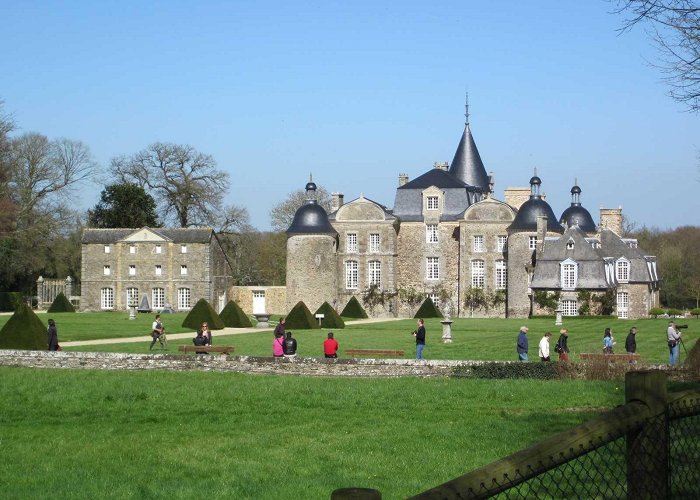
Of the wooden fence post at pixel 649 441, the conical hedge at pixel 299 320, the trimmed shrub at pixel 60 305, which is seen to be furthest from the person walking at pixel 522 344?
the trimmed shrub at pixel 60 305

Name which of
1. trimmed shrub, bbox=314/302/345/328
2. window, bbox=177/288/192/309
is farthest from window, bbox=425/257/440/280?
trimmed shrub, bbox=314/302/345/328

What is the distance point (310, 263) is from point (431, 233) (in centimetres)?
668

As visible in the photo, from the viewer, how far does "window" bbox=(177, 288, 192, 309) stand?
174ft

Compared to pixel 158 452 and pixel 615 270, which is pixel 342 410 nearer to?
pixel 158 452

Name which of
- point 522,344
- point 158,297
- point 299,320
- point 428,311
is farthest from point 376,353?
point 158,297

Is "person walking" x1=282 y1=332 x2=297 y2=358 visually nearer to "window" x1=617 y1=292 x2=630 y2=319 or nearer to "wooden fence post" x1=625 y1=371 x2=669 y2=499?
"wooden fence post" x1=625 y1=371 x2=669 y2=499

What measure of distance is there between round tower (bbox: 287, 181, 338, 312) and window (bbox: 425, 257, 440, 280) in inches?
196

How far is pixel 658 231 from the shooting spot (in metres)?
84.9

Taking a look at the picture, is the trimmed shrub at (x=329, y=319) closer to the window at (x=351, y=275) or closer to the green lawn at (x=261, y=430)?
the window at (x=351, y=275)

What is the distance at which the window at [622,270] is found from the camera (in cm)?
4972

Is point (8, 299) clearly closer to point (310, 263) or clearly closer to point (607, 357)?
point (310, 263)

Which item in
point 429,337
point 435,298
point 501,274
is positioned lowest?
point 429,337

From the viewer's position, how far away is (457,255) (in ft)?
175

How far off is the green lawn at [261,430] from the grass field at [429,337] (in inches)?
312
